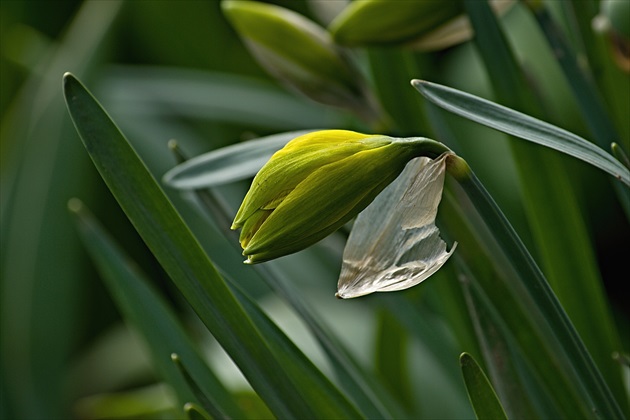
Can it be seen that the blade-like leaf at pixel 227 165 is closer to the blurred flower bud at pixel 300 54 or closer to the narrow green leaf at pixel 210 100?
the blurred flower bud at pixel 300 54

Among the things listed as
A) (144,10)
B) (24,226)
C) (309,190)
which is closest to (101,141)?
(309,190)

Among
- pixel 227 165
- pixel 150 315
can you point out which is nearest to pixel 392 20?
pixel 227 165

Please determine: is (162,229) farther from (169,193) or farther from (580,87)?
(169,193)

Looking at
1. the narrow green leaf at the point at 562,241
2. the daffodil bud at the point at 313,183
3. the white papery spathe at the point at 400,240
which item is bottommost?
the narrow green leaf at the point at 562,241

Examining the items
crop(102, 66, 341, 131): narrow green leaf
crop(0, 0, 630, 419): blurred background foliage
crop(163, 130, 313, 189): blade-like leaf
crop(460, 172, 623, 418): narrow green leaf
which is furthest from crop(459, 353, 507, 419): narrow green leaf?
crop(102, 66, 341, 131): narrow green leaf

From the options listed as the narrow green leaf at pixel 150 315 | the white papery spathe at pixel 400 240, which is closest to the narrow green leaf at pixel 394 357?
the narrow green leaf at pixel 150 315
